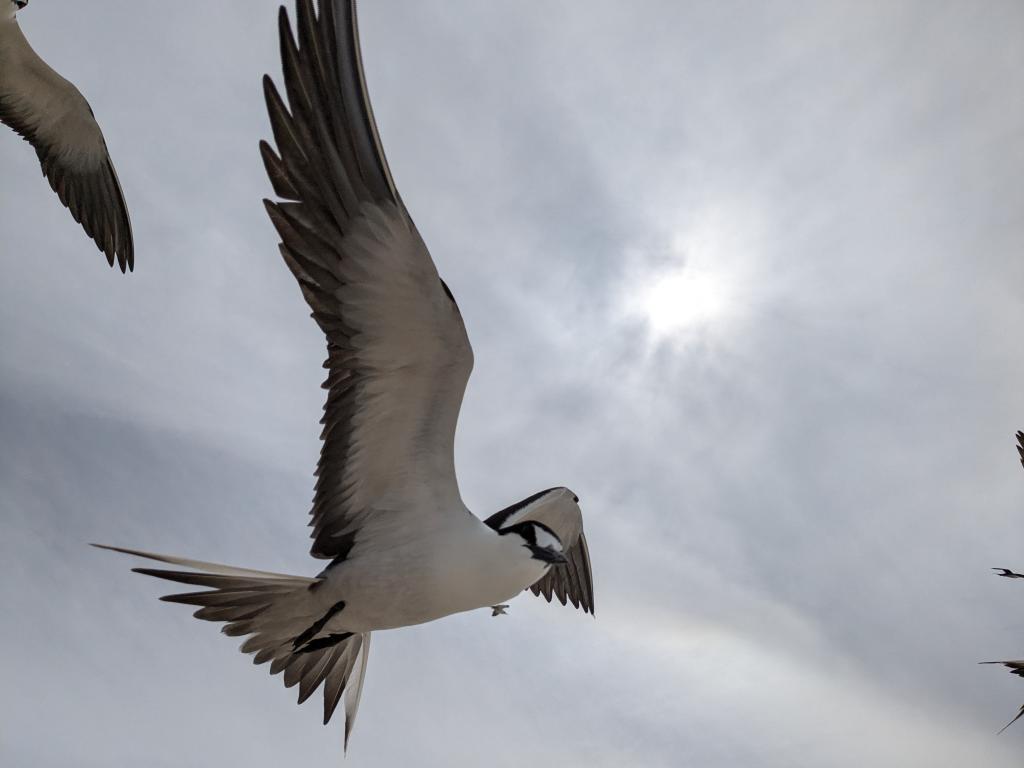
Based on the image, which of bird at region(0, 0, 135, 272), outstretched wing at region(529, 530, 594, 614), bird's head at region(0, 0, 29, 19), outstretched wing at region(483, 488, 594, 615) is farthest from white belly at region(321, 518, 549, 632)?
bird's head at region(0, 0, 29, 19)

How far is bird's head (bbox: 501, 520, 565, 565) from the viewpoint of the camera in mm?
6098

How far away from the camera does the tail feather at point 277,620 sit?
19.9 feet

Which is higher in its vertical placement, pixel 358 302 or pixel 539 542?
pixel 358 302

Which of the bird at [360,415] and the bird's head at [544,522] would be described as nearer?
the bird at [360,415]

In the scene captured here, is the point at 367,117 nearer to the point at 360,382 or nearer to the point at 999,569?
the point at 360,382

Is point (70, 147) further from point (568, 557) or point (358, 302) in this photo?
point (358, 302)

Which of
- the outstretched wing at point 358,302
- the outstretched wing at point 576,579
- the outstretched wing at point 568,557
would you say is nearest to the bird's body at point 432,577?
the outstretched wing at point 358,302

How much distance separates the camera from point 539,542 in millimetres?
6219

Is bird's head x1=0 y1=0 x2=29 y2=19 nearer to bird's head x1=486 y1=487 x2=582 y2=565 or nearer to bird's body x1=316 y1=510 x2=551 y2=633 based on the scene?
bird's head x1=486 y1=487 x2=582 y2=565

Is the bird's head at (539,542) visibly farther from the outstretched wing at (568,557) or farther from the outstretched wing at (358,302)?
the outstretched wing at (568,557)

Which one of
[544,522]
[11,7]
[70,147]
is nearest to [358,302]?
[544,522]

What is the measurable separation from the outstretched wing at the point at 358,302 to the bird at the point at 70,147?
7.24 m

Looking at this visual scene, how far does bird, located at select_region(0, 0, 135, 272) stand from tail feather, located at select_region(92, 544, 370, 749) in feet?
22.9

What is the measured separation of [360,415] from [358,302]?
2.81 feet
